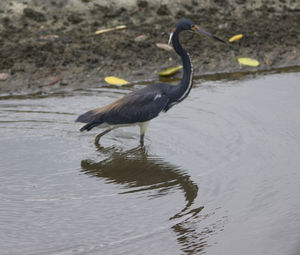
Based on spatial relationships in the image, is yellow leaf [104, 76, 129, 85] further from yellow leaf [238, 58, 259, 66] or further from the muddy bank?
yellow leaf [238, 58, 259, 66]

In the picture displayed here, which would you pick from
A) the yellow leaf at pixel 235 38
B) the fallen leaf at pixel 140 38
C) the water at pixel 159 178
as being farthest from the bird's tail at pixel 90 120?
the yellow leaf at pixel 235 38

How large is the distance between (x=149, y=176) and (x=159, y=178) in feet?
0.48

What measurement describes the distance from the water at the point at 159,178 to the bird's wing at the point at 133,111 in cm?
33

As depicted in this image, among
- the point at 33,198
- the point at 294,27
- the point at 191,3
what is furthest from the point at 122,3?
the point at 33,198

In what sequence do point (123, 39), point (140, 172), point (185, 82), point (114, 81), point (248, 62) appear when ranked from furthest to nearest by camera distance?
1. point (123, 39)
2. point (248, 62)
3. point (114, 81)
4. point (185, 82)
5. point (140, 172)

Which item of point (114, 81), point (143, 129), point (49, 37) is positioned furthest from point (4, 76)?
point (143, 129)

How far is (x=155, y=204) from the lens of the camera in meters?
5.73

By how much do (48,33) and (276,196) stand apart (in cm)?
673

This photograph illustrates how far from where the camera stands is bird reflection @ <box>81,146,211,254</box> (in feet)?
17.4

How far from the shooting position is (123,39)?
11164 mm

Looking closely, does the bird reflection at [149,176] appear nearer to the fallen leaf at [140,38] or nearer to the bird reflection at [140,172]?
the bird reflection at [140,172]

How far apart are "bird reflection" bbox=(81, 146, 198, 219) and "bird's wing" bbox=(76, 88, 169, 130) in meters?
0.40

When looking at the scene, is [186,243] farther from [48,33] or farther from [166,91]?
[48,33]

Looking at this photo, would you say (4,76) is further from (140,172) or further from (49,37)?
(140,172)
